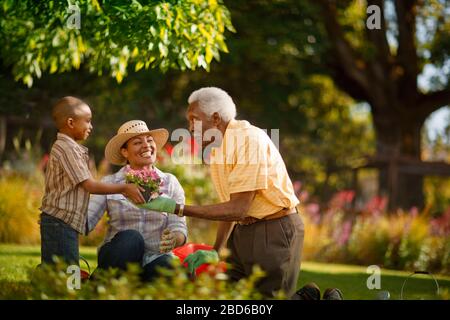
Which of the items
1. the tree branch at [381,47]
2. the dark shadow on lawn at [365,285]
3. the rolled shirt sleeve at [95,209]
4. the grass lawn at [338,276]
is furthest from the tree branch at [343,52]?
the rolled shirt sleeve at [95,209]

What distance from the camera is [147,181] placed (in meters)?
4.78

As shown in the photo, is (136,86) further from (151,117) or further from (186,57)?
(186,57)

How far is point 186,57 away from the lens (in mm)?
6387

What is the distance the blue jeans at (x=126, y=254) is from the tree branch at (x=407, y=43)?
11.4 m

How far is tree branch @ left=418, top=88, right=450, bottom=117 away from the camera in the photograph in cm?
1541

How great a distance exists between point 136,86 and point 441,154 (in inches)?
411

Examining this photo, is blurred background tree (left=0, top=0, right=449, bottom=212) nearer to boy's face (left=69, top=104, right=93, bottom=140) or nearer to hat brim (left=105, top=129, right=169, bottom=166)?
hat brim (left=105, top=129, right=169, bottom=166)

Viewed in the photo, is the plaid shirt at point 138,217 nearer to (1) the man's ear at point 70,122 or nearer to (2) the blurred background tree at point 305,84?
(1) the man's ear at point 70,122

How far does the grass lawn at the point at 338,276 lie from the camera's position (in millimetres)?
6848

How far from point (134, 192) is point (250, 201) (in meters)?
0.71

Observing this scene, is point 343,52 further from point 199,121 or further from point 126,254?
point 126,254

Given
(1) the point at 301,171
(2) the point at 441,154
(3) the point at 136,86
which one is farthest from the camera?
(2) the point at 441,154

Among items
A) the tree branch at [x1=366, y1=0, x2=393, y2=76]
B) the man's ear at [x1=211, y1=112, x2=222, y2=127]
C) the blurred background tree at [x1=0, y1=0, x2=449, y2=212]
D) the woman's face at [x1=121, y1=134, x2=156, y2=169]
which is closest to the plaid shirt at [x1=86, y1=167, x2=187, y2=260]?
the woman's face at [x1=121, y1=134, x2=156, y2=169]

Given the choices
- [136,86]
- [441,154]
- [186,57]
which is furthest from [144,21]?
[441,154]
